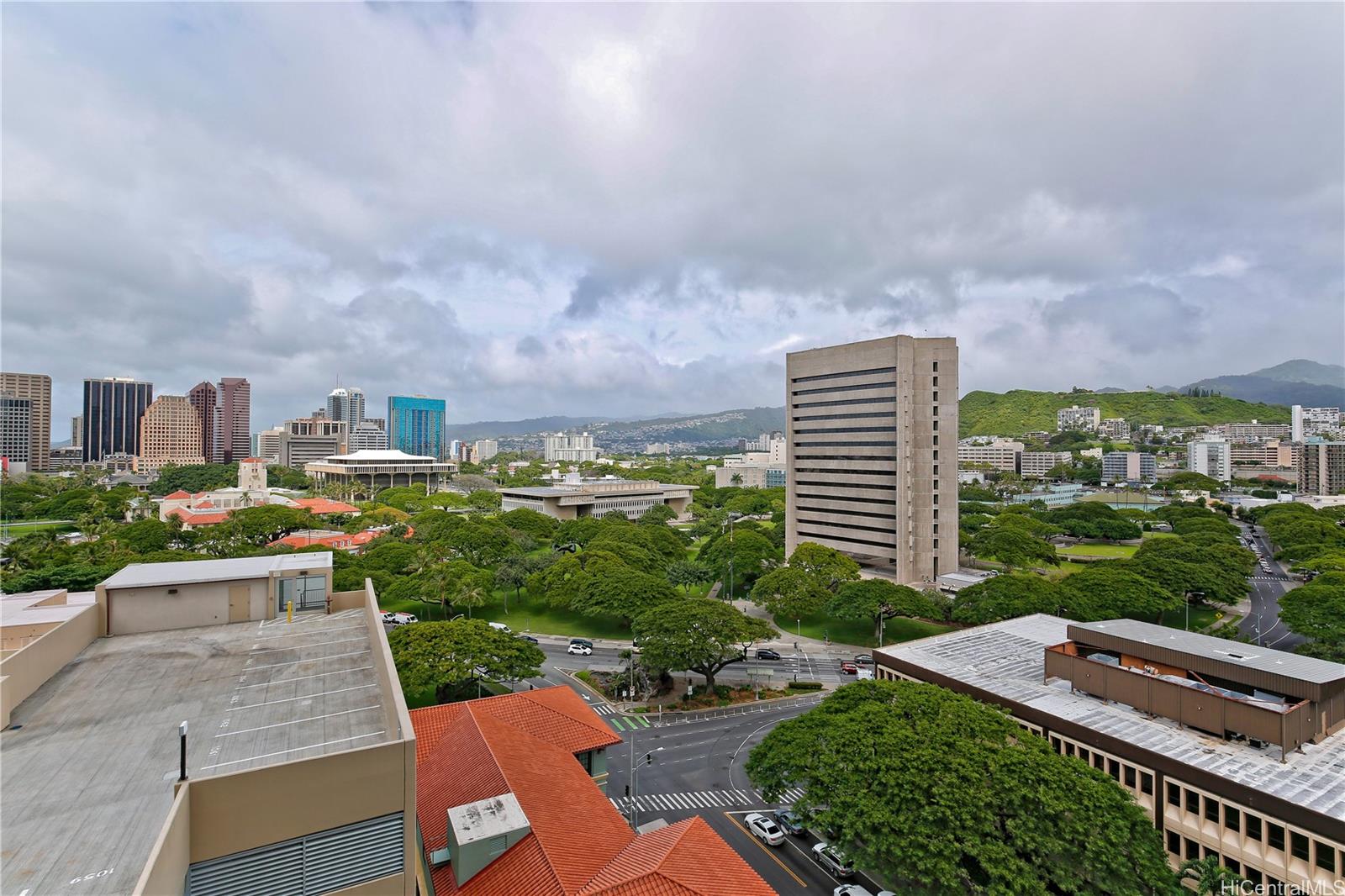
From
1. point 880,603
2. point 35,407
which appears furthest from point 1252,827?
point 35,407

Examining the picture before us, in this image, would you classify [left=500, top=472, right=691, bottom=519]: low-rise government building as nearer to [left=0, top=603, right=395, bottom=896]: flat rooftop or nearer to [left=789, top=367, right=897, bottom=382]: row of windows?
[left=789, top=367, right=897, bottom=382]: row of windows

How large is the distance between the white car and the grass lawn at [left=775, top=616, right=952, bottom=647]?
27.1m

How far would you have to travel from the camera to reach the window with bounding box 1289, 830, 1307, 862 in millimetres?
18172

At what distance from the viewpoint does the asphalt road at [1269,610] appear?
48.1 metres

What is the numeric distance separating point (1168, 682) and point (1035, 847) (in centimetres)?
1103

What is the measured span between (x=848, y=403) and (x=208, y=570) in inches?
2331

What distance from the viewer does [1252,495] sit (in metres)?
126

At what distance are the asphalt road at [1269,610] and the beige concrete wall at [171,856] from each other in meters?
63.9

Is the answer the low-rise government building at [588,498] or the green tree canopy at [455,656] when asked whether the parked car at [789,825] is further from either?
the low-rise government building at [588,498]

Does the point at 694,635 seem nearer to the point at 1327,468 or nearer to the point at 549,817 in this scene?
the point at 549,817

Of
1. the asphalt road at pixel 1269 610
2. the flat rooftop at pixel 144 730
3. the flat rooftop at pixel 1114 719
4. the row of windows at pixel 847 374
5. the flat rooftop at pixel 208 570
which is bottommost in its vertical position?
the asphalt road at pixel 1269 610

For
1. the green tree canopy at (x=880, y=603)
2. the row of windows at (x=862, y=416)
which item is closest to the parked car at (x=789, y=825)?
the green tree canopy at (x=880, y=603)

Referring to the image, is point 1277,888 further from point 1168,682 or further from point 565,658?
point 565,658

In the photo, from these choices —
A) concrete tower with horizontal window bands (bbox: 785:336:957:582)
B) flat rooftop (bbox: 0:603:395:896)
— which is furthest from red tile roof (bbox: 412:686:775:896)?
concrete tower with horizontal window bands (bbox: 785:336:957:582)
